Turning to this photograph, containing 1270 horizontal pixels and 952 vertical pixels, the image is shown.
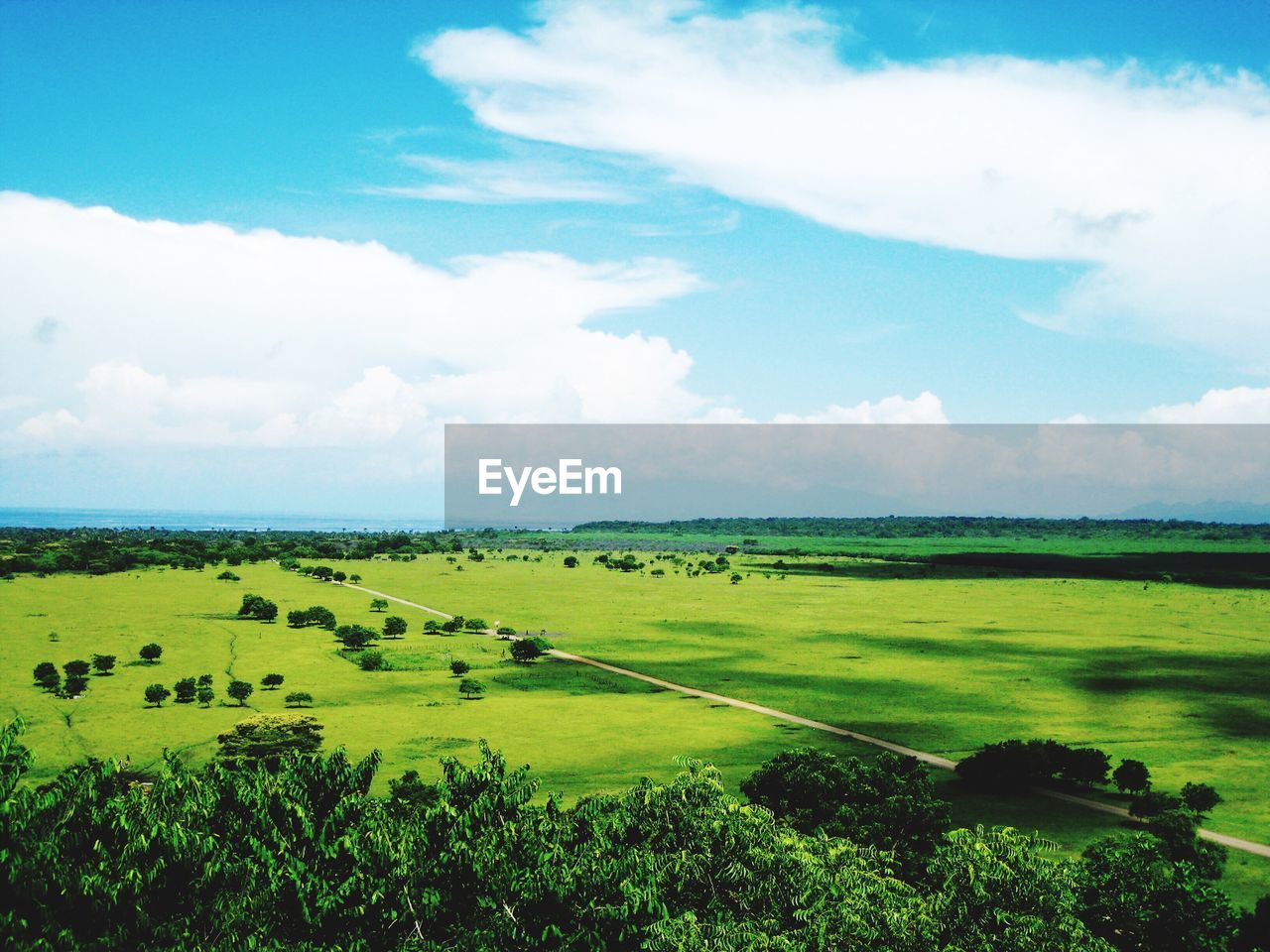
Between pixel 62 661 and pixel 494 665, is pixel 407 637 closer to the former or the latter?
pixel 494 665

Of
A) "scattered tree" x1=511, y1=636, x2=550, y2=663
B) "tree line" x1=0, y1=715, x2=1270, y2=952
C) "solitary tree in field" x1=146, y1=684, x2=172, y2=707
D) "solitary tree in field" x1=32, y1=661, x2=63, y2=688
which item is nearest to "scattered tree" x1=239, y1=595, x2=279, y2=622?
"solitary tree in field" x1=32, y1=661, x2=63, y2=688

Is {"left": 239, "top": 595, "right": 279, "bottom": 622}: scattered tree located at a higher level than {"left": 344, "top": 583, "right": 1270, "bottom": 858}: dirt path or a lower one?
higher

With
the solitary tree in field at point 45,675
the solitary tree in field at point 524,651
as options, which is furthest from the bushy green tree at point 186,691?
the solitary tree in field at point 524,651

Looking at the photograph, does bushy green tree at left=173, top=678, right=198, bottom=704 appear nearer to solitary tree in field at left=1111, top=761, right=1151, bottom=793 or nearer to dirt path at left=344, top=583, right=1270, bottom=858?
dirt path at left=344, top=583, right=1270, bottom=858

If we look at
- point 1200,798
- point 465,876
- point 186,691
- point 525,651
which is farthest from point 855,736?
point 186,691

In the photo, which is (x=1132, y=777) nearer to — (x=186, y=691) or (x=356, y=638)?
(x=186, y=691)

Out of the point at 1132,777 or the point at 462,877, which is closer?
the point at 462,877
